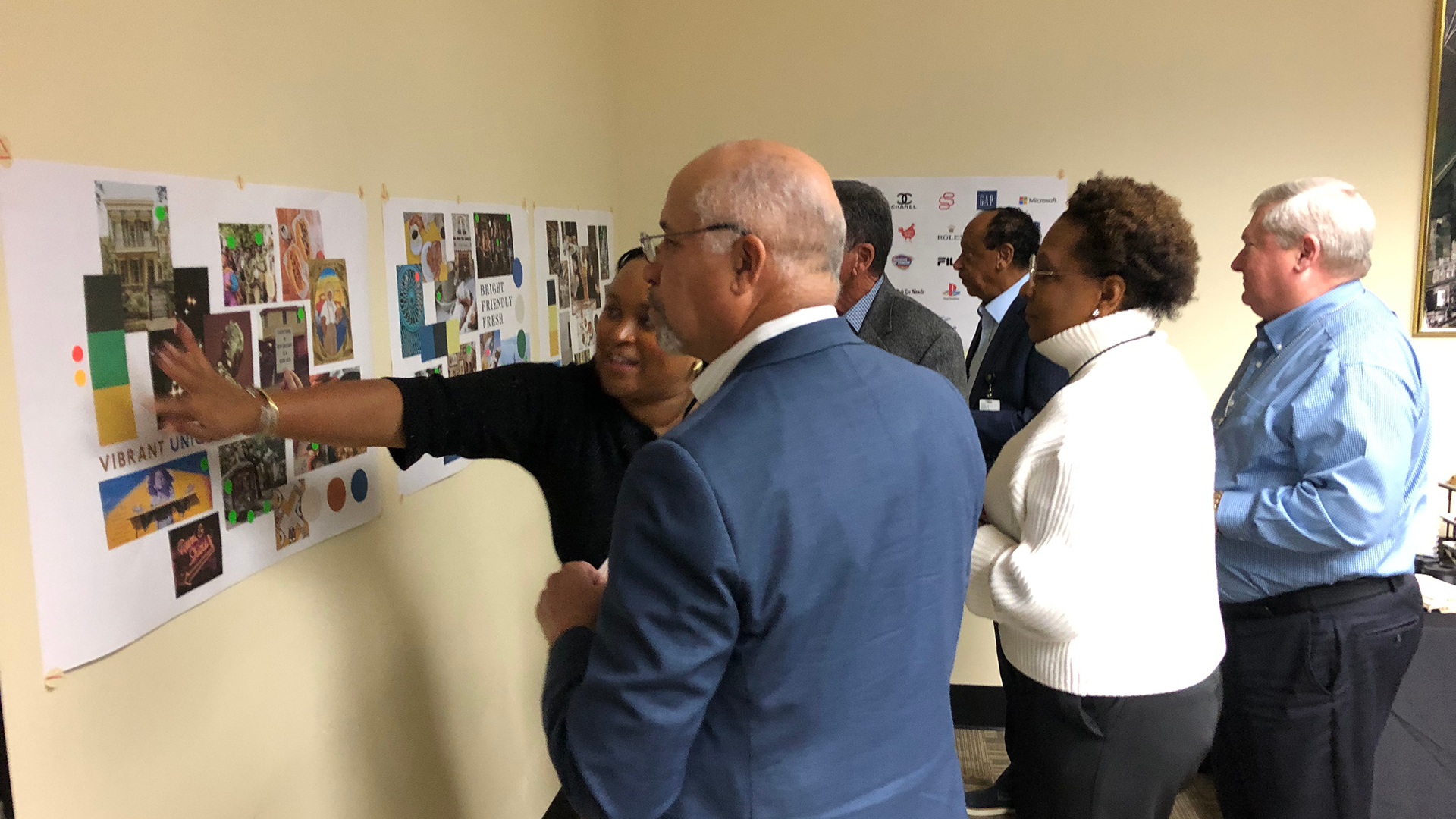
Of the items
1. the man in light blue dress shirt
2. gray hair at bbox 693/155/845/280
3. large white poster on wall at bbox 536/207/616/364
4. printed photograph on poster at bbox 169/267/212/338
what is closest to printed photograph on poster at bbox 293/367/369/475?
printed photograph on poster at bbox 169/267/212/338

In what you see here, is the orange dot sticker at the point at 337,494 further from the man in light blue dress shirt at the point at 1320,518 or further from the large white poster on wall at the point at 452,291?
the man in light blue dress shirt at the point at 1320,518

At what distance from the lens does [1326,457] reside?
5.92ft

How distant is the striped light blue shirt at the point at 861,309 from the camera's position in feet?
7.35

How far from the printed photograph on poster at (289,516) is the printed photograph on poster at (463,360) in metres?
0.53

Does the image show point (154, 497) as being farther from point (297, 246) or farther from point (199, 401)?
point (297, 246)

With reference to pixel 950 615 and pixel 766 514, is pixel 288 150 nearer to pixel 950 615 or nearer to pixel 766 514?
pixel 766 514

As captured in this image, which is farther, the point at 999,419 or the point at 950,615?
the point at 999,419

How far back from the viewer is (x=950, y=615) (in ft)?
3.60

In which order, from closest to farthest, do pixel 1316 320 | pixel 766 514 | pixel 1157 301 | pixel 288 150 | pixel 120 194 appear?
pixel 766 514 → pixel 120 194 → pixel 288 150 → pixel 1157 301 → pixel 1316 320

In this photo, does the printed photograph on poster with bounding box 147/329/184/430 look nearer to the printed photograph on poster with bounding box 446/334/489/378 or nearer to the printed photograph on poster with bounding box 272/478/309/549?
the printed photograph on poster with bounding box 272/478/309/549

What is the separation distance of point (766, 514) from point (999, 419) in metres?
1.60

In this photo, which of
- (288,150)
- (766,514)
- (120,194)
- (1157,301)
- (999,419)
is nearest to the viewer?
(766,514)

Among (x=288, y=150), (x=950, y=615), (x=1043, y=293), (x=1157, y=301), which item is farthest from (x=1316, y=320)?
(x=288, y=150)

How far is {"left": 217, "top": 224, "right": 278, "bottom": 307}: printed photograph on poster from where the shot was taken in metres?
1.29
